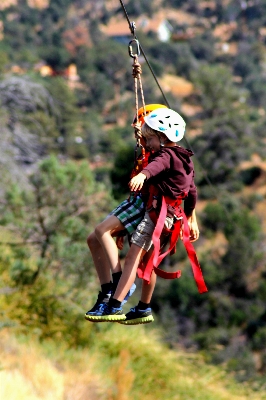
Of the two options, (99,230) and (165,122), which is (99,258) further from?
(165,122)

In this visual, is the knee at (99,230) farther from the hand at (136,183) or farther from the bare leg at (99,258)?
the hand at (136,183)

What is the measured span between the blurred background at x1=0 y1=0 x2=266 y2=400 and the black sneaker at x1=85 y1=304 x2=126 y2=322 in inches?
78.4

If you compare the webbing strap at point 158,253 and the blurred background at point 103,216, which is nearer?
the webbing strap at point 158,253

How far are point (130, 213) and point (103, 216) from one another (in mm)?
9365

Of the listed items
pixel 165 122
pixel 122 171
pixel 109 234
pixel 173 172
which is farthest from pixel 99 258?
pixel 122 171

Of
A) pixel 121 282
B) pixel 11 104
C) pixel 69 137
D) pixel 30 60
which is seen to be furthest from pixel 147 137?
pixel 30 60

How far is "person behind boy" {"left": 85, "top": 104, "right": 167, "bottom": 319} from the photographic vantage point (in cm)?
455

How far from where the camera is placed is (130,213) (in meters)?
4.60

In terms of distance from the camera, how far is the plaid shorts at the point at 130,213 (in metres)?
4.58

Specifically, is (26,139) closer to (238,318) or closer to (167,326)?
(167,326)

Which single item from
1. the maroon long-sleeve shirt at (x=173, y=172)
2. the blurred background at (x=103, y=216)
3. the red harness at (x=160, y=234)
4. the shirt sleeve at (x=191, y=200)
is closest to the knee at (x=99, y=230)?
the red harness at (x=160, y=234)

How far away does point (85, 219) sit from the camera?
1396 centimetres

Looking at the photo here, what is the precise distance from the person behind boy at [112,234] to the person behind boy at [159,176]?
7 centimetres

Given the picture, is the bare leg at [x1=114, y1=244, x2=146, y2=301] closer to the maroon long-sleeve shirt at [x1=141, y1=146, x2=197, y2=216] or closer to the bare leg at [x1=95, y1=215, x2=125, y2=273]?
the bare leg at [x1=95, y1=215, x2=125, y2=273]
